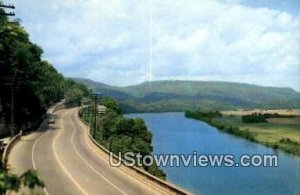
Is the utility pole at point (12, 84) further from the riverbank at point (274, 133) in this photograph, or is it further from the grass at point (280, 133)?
the grass at point (280, 133)

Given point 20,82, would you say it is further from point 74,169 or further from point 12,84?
point 74,169

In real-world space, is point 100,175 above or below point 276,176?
above

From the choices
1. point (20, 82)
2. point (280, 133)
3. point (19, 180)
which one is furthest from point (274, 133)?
point (19, 180)

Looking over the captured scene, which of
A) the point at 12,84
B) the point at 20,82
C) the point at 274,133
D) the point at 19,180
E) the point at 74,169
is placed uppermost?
the point at 20,82

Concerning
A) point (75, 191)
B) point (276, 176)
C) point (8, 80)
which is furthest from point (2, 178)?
point (276, 176)

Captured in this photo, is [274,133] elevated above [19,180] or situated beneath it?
situated beneath

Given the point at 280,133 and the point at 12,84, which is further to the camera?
the point at 280,133

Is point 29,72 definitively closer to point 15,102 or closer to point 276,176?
point 15,102

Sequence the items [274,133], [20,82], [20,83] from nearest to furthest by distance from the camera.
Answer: [20,82] < [20,83] < [274,133]

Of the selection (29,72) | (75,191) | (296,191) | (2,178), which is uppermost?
(29,72)
